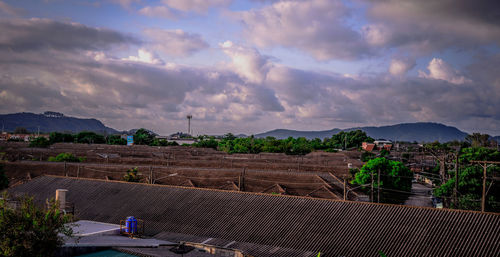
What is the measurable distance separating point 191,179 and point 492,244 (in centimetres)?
3205

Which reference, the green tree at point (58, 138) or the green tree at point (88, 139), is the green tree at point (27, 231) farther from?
the green tree at point (88, 139)

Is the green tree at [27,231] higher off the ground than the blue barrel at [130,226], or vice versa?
the green tree at [27,231]

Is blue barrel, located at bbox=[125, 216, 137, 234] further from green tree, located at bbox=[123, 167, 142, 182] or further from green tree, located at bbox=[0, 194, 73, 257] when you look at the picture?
green tree, located at bbox=[123, 167, 142, 182]

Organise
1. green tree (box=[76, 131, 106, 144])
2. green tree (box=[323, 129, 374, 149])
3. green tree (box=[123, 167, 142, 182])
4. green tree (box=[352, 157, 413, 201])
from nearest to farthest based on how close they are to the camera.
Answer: green tree (box=[352, 157, 413, 201]) < green tree (box=[123, 167, 142, 182]) < green tree (box=[76, 131, 106, 144]) < green tree (box=[323, 129, 374, 149])

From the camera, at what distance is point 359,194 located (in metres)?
40.5

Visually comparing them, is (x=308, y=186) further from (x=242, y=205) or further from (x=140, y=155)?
(x=140, y=155)

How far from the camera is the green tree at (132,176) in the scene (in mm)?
43125

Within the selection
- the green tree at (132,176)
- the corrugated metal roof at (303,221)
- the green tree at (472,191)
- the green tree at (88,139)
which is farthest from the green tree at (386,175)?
the green tree at (88,139)

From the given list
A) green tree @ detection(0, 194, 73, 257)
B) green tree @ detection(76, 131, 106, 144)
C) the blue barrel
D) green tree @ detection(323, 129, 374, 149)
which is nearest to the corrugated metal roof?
the blue barrel

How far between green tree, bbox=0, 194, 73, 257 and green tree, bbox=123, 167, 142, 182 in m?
29.5

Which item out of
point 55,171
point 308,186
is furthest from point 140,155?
point 308,186

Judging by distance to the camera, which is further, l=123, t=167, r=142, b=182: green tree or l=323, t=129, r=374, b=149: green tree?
l=323, t=129, r=374, b=149: green tree

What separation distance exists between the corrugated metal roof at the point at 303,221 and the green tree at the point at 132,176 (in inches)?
458

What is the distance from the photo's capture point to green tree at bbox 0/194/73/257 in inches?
518
